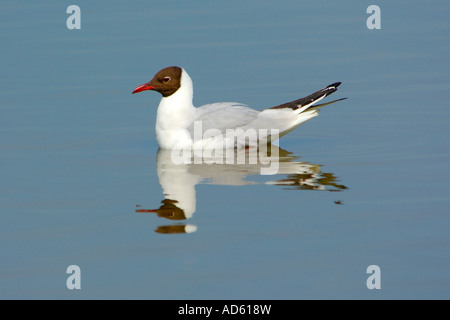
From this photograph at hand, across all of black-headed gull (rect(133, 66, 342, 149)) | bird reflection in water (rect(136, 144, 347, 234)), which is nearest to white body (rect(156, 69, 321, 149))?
black-headed gull (rect(133, 66, 342, 149))

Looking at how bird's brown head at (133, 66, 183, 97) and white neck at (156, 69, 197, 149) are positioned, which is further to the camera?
bird's brown head at (133, 66, 183, 97)

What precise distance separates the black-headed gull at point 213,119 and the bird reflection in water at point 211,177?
22 centimetres

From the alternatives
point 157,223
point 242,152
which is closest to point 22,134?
point 242,152

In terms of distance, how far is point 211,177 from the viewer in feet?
31.0

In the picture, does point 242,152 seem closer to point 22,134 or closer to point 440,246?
point 22,134

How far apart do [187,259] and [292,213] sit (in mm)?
1395

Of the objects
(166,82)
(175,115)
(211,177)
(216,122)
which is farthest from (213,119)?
(211,177)

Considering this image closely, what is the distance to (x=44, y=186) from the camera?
920 cm

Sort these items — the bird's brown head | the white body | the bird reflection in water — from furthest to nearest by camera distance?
the bird's brown head < the white body < the bird reflection in water

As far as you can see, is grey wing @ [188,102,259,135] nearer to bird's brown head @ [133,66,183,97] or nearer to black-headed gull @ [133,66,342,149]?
black-headed gull @ [133,66,342,149]

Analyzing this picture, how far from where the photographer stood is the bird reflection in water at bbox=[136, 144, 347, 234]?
324 inches

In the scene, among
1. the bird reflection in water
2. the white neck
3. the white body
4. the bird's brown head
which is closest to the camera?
the bird reflection in water

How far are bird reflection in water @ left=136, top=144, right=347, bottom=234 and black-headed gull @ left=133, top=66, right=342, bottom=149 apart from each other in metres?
0.22

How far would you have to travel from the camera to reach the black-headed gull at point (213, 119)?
35.0 ft
